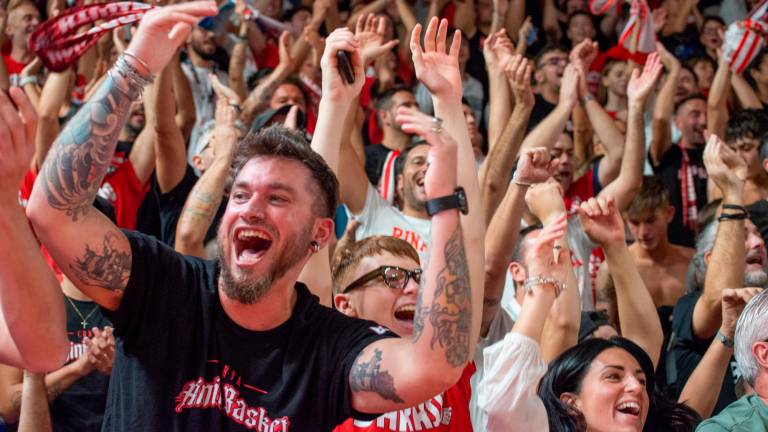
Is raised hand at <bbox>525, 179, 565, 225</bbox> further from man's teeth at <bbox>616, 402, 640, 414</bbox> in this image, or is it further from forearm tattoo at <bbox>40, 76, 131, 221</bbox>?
forearm tattoo at <bbox>40, 76, 131, 221</bbox>

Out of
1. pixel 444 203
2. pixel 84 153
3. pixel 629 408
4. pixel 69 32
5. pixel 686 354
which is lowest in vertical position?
pixel 686 354

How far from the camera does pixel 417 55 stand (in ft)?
8.00

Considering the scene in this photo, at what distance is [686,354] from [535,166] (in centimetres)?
133

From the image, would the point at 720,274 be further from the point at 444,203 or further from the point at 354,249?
the point at 444,203

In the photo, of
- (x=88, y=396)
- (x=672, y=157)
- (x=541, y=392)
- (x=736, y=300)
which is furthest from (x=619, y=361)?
(x=672, y=157)

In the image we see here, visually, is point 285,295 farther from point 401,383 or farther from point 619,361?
point 619,361

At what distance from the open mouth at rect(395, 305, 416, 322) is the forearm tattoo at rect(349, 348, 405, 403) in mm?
1013

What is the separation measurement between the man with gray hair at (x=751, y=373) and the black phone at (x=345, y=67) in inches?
49.7

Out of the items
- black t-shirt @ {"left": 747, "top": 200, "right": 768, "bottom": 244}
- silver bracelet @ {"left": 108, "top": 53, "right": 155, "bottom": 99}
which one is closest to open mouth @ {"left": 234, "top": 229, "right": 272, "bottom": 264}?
silver bracelet @ {"left": 108, "top": 53, "right": 155, "bottom": 99}

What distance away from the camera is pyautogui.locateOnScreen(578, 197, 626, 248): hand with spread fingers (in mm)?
3779

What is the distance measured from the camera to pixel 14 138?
188 centimetres

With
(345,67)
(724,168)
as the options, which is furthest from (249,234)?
(724,168)

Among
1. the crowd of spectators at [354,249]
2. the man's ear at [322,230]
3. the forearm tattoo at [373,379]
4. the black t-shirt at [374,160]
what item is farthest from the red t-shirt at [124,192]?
the forearm tattoo at [373,379]

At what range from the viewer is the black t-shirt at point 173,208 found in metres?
4.55
